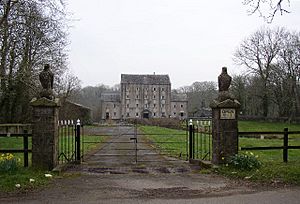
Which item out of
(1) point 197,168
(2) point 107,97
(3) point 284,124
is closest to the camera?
(1) point 197,168

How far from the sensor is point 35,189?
9398mm

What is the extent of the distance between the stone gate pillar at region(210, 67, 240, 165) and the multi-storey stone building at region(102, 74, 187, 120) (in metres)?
96.0

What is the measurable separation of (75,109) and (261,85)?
101 ft

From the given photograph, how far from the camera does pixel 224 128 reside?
12.4 metres

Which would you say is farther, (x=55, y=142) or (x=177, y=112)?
(x=177, y=112)

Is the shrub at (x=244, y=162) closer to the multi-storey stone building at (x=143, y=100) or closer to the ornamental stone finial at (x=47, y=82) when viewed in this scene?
the ornamental stone finial at (x=47, y=82)

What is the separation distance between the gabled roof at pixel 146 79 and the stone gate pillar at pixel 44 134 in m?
97.3

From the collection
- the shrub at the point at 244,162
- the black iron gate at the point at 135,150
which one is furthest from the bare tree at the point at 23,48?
the shrub at the point at 244,162

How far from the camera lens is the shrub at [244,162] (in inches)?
457

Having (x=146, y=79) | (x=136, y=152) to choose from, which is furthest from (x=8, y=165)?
(x=146, y=79)

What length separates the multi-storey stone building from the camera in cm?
10931

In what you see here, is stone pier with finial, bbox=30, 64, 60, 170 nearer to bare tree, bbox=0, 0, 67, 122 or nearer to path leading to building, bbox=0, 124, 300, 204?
path leading to building, bbox=0, 124, 300, 204

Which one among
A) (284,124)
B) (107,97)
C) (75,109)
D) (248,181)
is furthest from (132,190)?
(107,97)

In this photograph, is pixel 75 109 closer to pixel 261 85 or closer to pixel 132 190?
pixel 261 85
